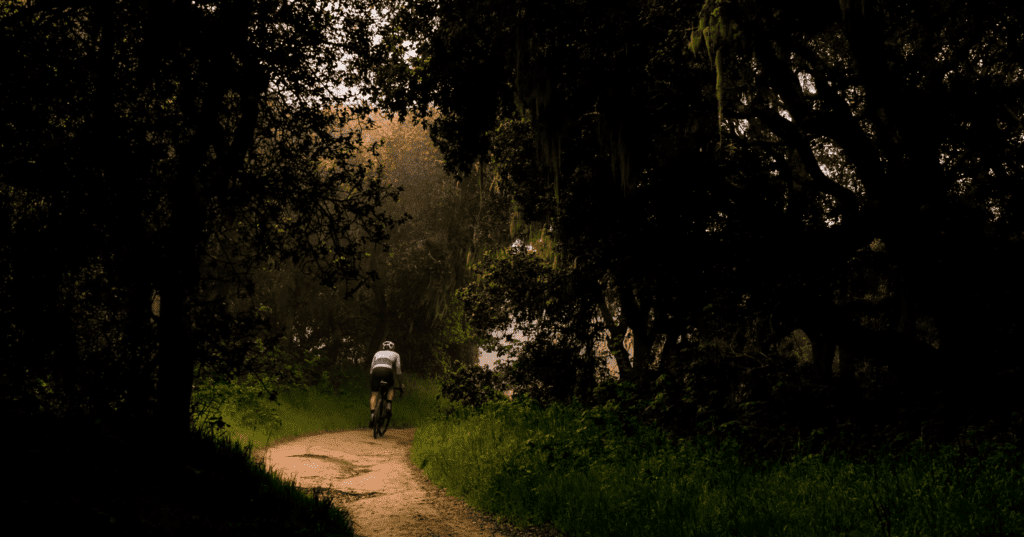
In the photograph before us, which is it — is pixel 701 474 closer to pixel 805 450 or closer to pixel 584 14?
pixel 805 450

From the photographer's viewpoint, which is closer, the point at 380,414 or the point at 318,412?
the point at 380,414

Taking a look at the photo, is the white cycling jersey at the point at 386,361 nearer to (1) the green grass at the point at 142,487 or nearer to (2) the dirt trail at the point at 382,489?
(2) the dirt trail at the point at 382,489

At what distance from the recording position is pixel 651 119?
9500mm

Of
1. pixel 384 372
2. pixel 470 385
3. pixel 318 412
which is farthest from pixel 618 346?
pixel 318 412

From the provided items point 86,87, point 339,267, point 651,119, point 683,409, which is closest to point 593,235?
point 651,119

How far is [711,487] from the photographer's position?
6.52 meters

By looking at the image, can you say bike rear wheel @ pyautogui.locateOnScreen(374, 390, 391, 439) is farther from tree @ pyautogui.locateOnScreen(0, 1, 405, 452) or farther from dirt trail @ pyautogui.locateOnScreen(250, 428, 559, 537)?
tree @ pyautogui.locateOnScreen(0, 1, 405, 452)

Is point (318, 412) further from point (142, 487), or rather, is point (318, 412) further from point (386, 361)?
point (142, 487)

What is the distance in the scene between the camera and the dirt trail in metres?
6.70

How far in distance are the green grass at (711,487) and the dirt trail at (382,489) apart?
30cm

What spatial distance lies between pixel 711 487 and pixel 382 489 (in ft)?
14.9

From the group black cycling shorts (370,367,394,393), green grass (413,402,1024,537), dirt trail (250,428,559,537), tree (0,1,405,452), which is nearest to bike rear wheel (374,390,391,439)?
black cycling shorts (370,367,394,393)

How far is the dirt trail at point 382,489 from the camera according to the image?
6699mm

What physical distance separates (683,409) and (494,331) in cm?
721
